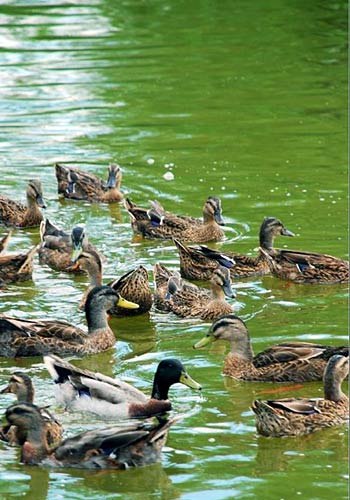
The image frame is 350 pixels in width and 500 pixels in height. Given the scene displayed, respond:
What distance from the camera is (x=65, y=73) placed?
2533 centimetres

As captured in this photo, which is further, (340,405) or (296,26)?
(296,26)

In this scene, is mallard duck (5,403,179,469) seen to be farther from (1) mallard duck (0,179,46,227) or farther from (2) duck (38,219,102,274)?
(1) mallard duck (0,179,46,227)

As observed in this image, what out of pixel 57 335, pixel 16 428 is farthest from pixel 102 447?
pixel 57 335

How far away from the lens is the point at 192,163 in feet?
66.2

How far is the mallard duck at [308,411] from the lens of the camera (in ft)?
37.4

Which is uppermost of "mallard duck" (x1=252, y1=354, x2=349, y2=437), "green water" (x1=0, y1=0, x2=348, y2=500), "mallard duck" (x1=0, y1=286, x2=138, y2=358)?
"mallard duck" (x1=252, y1=354, x2=349, y2=437)

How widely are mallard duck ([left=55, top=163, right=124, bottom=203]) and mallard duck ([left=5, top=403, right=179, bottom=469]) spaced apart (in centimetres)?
777

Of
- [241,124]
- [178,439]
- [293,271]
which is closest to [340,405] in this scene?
[178,439]

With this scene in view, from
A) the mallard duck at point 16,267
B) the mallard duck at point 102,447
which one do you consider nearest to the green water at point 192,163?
the mallard duck at point 102,447

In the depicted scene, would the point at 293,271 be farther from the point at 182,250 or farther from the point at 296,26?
the point at 296,26

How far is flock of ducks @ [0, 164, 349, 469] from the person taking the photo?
11078 millimetres

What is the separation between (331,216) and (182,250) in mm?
2458

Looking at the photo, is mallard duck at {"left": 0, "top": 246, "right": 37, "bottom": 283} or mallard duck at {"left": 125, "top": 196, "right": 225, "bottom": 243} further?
mallard duck at {"left": 125, "top": 196, "right": 225, "bottom": 243}

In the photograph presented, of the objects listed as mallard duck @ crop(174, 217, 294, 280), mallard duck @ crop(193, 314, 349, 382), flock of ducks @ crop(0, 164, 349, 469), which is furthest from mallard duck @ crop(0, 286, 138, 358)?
mallard duck @ crop(174, 217, 294, 280)
